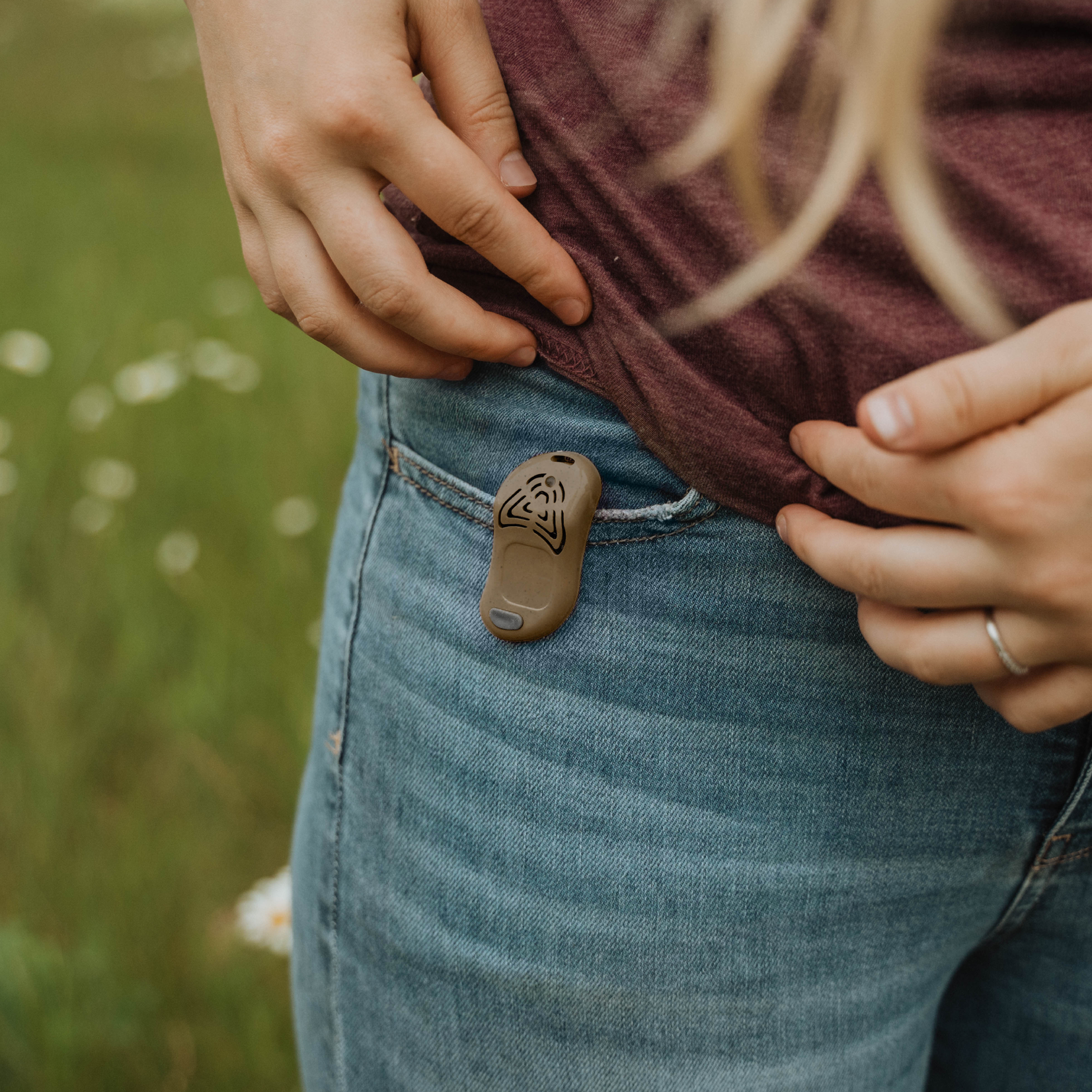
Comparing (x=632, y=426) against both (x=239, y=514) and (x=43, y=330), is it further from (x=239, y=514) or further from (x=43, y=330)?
(x=43, y=330)

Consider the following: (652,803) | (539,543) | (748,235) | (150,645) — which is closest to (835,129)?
(748,235)

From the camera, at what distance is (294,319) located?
2.19ft

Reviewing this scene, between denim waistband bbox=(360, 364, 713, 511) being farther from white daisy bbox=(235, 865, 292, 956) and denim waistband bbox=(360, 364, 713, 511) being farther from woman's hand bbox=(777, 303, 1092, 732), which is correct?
white daisy bbox=(235, 865, 292, 956)

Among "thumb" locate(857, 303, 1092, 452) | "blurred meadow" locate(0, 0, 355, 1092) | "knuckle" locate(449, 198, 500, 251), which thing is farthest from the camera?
"blurred meadow" locate(0, 0, 355, 1092)

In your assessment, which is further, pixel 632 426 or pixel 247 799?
pixel 247 799

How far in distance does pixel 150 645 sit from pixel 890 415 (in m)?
1.79

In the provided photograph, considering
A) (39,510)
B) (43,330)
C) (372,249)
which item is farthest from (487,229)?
(43,330)

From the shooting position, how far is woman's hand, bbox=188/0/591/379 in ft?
1.85

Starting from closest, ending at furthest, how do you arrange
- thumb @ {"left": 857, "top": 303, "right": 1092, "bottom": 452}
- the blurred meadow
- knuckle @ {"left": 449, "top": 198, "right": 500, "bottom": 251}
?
thumb @ {"left": 857, "top": 303, "right": 1092, "bottom": 452}
knuckle @ {"left": 449, "top": 198, "right": 500, "bottom": 251}
the blurred meadow

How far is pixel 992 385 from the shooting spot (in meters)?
0.48

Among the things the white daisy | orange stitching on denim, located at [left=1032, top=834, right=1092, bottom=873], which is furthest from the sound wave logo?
the white daisy

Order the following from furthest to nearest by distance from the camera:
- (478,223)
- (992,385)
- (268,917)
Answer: (268,917), (478,223), (992,385)

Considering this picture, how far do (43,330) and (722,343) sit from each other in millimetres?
2890

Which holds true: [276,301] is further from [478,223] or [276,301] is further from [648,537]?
[648,537]
